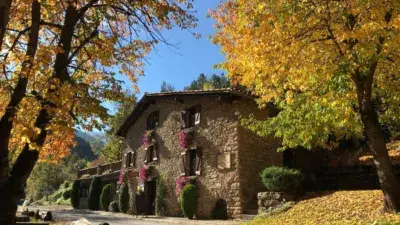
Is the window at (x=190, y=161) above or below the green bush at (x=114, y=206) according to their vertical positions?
above

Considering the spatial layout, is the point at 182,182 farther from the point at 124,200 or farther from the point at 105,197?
the point at 105,197

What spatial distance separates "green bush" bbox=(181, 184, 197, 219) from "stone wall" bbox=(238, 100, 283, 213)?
271 centimetres

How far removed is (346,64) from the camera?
25.7 ft

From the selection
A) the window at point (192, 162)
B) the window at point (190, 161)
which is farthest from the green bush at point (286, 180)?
the window at point (192, 162)

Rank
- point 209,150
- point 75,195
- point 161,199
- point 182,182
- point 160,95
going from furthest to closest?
point 75,195 < point 160,95 < point 161,199 < point 182,182 < point 209,150

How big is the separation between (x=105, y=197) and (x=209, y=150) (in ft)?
42.0

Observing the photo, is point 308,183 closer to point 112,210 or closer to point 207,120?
point 207,120

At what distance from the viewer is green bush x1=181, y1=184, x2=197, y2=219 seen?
1842cm

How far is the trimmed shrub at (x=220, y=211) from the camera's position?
688 inches

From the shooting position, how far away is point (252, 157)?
1830 centimetres

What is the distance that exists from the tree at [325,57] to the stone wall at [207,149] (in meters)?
7.62

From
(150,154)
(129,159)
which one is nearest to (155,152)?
(150,154)

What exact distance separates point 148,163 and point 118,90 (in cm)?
1565

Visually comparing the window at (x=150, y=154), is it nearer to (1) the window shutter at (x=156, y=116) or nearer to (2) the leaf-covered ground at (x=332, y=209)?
(1) the window shutter at (x=156, y=116)
